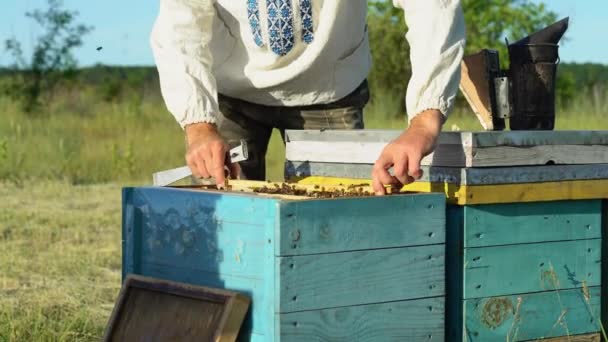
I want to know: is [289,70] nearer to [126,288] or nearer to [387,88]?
[126,288]

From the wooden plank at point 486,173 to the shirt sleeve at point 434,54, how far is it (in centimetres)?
18

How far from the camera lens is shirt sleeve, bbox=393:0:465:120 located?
2957 millimetres

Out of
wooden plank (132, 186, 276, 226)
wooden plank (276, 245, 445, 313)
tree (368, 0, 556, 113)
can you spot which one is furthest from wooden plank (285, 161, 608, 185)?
tree (368, 0, 556, 113)

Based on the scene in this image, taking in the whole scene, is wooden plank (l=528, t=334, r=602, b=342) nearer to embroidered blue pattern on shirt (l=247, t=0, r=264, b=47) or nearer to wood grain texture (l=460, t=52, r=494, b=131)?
wood grain texture (l=460, t=52, r=494, b=131)

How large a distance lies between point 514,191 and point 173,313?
1.00m

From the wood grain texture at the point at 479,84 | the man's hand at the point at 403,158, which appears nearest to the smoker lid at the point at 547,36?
the wood grain texture at the point at 479,84

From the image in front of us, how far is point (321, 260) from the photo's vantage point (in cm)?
258

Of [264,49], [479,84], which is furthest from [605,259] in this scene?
[264,49]

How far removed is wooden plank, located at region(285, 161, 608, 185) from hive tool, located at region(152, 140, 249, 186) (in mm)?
299

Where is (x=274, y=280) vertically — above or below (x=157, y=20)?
below

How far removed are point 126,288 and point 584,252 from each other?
4.42 ft

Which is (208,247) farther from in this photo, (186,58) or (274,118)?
(274,118)

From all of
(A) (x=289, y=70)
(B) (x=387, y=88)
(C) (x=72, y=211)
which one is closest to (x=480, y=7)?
(B) (x=387, y=88)

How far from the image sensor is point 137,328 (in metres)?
2.93
